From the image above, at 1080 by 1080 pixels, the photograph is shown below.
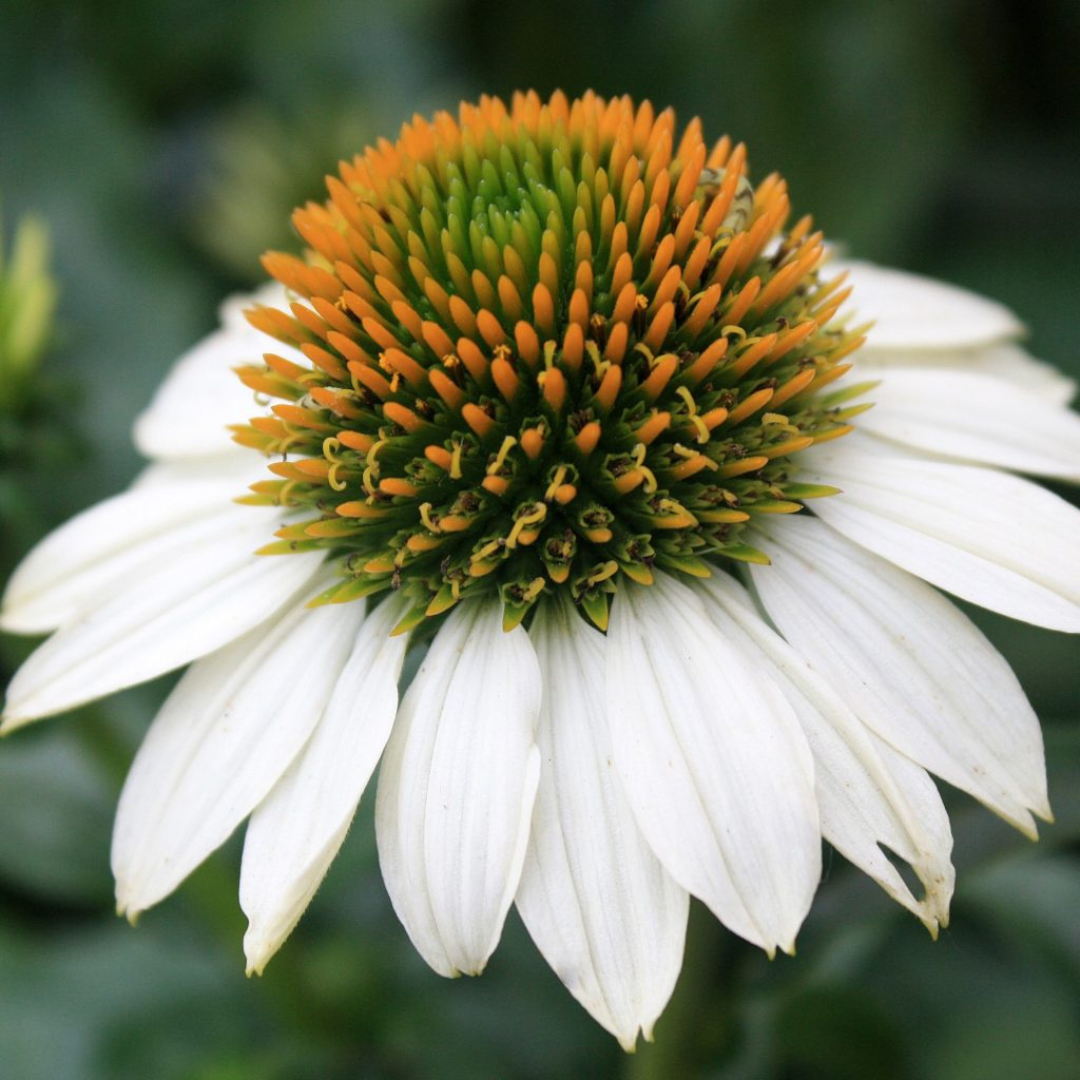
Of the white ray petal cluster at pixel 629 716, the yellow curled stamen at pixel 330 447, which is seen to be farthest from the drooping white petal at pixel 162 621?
the yellow curled stamen at pixel 330 447

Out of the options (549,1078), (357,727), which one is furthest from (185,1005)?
(357,727)

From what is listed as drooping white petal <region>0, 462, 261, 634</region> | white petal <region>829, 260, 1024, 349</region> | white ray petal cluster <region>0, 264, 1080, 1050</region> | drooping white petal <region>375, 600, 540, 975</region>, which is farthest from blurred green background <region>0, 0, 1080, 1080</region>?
white petal <region>829, 260, 1024, 349</region>

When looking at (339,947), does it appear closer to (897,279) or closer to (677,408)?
(677,408)

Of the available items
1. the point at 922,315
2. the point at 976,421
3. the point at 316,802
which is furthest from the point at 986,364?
the point at 316,802

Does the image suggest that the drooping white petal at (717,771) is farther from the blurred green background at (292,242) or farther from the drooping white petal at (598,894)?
the blurred green background at (292,242)

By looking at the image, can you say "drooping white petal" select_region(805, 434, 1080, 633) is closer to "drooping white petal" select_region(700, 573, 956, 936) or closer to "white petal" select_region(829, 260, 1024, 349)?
"drooping white petal" select_region(700, 573, 956, 936)

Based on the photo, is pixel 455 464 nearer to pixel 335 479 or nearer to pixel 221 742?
pixel 335 479
